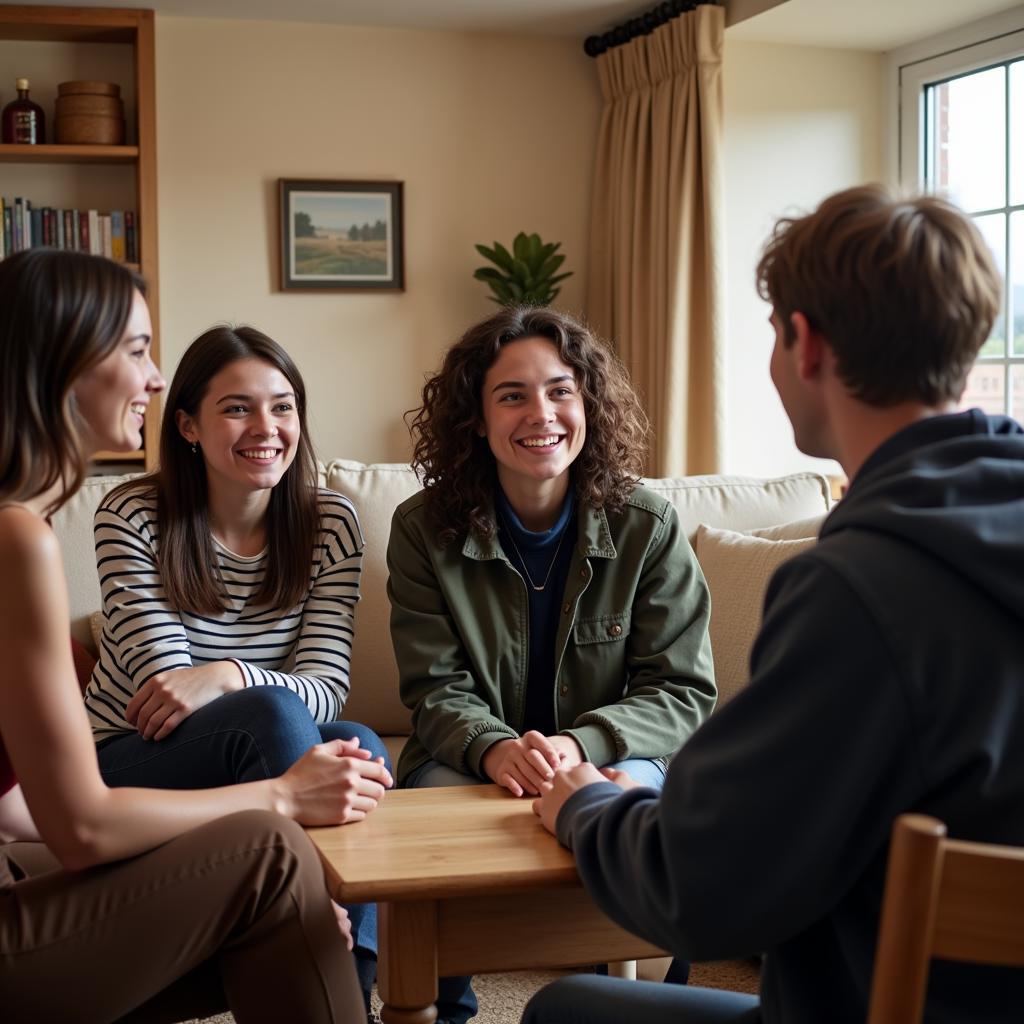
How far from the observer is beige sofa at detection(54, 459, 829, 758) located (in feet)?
8.37

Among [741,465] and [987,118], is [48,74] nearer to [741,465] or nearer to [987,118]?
[741,465]

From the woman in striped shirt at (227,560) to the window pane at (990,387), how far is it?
8.62 ft

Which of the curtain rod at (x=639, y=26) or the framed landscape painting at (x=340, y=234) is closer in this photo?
the curtain rod at (x=639, y=26)

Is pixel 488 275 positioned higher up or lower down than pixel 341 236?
lower down

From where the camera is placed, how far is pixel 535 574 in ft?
6.77

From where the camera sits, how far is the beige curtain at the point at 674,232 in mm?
4395

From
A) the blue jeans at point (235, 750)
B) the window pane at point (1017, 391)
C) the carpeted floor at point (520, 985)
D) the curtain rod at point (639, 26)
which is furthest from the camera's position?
the curtain rod at point (639, 26)

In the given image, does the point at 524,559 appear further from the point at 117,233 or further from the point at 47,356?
the point at 117,233

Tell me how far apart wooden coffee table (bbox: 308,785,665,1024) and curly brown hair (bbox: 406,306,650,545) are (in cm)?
79

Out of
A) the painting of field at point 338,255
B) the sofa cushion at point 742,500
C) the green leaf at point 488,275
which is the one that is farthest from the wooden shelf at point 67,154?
the sofa cushion at point 742,500

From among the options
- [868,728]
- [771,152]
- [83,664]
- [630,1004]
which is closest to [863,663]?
[868,728]

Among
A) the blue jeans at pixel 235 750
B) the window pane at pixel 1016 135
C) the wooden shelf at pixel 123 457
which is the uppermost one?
the window pane at pixel 1016 135

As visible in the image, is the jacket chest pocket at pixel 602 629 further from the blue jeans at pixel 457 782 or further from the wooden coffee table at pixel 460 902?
the wooden coffee table at pixel 460 902

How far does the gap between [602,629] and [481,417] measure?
41 centimetres
